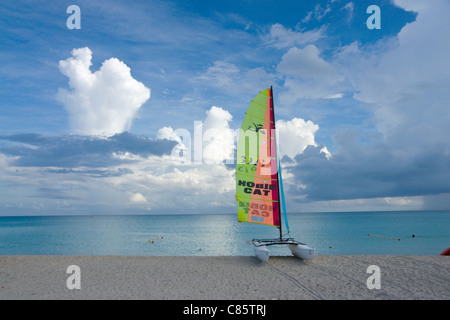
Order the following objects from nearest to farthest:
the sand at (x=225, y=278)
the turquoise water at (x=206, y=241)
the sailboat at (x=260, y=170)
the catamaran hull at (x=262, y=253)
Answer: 1. the sand at (x=225, y=278)
2. the catamaran hull at (x=262, y=253)
3. the sailboat at (x=260, y=170)
4. the turquoise water at (x=206, y=241)

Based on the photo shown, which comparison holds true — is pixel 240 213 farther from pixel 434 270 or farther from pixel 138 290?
pixel 434 270

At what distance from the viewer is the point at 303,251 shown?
611 inches

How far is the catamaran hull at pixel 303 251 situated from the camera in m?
15.3

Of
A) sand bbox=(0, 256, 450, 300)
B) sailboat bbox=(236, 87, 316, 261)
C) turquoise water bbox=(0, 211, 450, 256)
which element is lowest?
turquoise water bbox=(0, 211, 450, 256)

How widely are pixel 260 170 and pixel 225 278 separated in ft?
19.0

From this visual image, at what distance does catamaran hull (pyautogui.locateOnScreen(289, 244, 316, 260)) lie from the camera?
50.3 ft

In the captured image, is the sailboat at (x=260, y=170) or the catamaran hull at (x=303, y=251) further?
the sailboat at (x=260, y=170)

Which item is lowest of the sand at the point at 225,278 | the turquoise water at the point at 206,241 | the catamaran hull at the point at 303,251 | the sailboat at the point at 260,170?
the turquoise water at the point at 206,241

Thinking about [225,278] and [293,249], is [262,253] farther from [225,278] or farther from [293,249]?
[225,278]

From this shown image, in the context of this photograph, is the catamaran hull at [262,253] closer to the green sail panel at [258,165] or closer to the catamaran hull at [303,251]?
the green sail panel at [258,165]

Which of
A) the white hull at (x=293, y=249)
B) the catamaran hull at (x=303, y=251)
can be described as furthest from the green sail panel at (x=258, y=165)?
the catamaran hull at (x=303, y=251)

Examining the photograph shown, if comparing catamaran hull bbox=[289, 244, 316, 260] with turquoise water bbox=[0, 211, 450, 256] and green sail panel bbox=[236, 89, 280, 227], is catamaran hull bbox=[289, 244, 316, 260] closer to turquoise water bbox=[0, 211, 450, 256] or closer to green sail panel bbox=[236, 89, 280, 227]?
green sail panel bbox=[236, 89, 280, 227]

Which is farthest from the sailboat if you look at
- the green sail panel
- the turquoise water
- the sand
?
the turquoise water

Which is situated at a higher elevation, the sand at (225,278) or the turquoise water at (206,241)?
the sand at (225,278)
